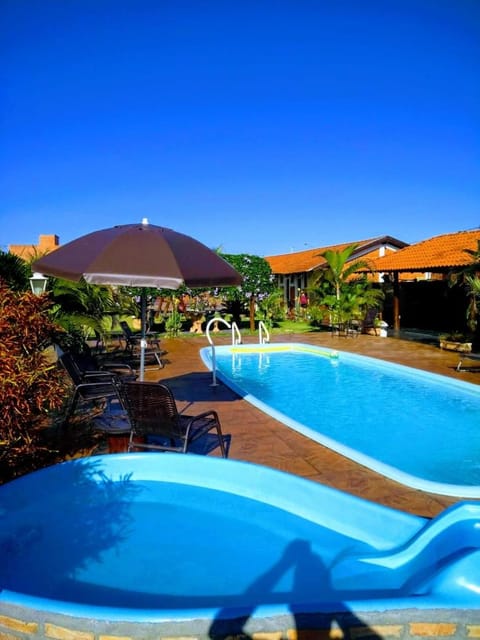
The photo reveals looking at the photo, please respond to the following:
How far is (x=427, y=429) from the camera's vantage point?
8.17 m

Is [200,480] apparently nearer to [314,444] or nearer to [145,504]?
[145,504]

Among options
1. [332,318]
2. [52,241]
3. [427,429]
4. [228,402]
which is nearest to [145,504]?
[228,402]

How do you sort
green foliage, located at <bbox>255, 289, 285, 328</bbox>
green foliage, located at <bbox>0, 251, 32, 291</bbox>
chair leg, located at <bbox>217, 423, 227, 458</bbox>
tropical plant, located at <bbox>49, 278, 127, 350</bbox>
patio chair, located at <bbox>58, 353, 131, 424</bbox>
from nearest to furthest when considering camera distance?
chair leg, located at <bbox>217, 423, 227, 458</bbox> → patio chair, located at <bbox>58, 353, 131, 424</bbox> → green foliage, located at <bbox>0, 251, 32, 291</bbox> → tropical plant, located at <bbox>49, 278, 127, 350</bbox> → green foliage, located at <bbox>255, 289, 285, 328</bbox>

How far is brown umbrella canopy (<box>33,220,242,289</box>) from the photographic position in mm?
5418

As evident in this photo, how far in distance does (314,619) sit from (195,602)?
1.18 metres

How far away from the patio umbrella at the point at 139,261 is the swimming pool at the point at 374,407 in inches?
104

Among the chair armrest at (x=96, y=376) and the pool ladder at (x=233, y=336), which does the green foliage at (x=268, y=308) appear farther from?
the chair armrest at (x=96, y=376)

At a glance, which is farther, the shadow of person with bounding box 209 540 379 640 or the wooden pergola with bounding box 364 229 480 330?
the wooden pergola with bounding box 364 229 480 330

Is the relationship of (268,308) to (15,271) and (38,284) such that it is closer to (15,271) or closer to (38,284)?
(15,271)

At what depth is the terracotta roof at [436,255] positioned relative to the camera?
20.4m

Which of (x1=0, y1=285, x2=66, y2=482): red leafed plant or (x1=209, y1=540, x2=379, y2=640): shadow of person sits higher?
(x1=0, y1=285, x2=66, y2=482): red leafed plant

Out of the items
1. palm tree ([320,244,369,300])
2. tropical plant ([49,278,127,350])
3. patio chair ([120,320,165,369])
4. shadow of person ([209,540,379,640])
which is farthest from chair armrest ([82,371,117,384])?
palm tree ([320,244,369,300])

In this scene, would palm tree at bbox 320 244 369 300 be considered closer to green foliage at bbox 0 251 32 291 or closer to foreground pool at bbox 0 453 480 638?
green foliage at bbox 0 251 32 291

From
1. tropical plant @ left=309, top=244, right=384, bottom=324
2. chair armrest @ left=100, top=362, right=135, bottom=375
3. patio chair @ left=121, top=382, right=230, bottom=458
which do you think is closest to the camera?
patio chair @ left=121, top=382, right=230, bottom=458
